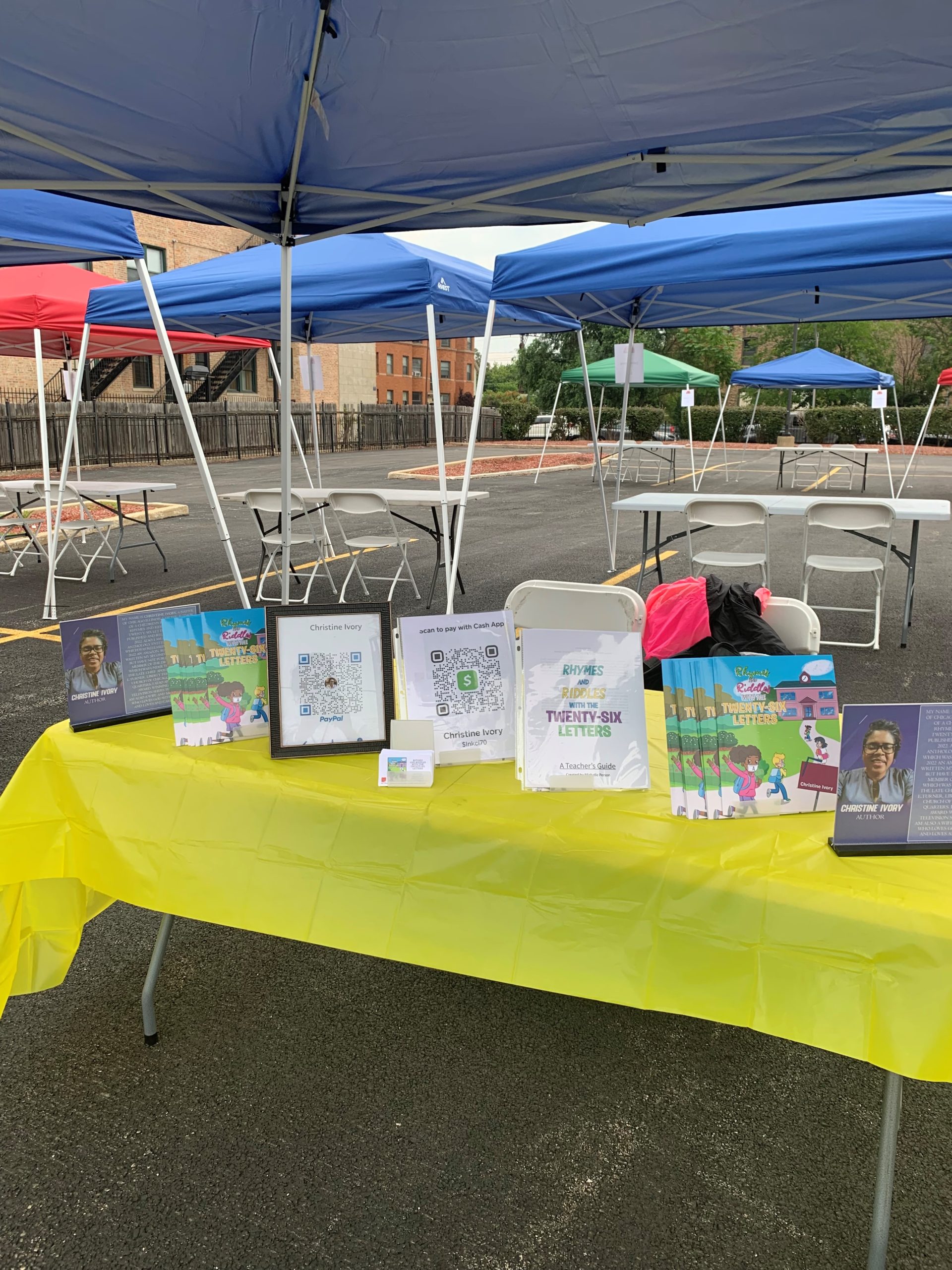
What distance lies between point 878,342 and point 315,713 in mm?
54992

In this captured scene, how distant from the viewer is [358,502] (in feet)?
25.1

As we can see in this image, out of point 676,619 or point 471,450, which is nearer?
point 676,619

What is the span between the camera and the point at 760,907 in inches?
66.8

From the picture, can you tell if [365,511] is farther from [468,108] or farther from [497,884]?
[497,884]

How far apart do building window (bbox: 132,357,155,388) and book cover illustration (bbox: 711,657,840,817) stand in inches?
1364

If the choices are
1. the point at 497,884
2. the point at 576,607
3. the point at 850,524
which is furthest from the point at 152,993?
the point at 850,524

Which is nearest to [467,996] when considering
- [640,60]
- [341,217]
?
[640,60]

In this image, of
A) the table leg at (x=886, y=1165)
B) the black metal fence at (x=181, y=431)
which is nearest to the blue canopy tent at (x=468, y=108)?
the table leg at (x=886, y=1165)

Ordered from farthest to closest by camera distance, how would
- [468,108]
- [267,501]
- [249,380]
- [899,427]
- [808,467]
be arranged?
1. [249,380]
2. [808,467]
3. [899,427]
4. [267,501]
5. [468,108]

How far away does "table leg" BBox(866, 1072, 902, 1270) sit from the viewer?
66.2 inches

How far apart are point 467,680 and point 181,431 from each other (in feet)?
93.7

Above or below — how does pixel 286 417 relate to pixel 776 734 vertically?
above

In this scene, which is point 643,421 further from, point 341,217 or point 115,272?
point 341,217

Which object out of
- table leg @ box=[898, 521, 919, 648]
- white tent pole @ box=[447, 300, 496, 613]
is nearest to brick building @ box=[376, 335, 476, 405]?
white tent pole @ box=[447, 300, 496, 613]
